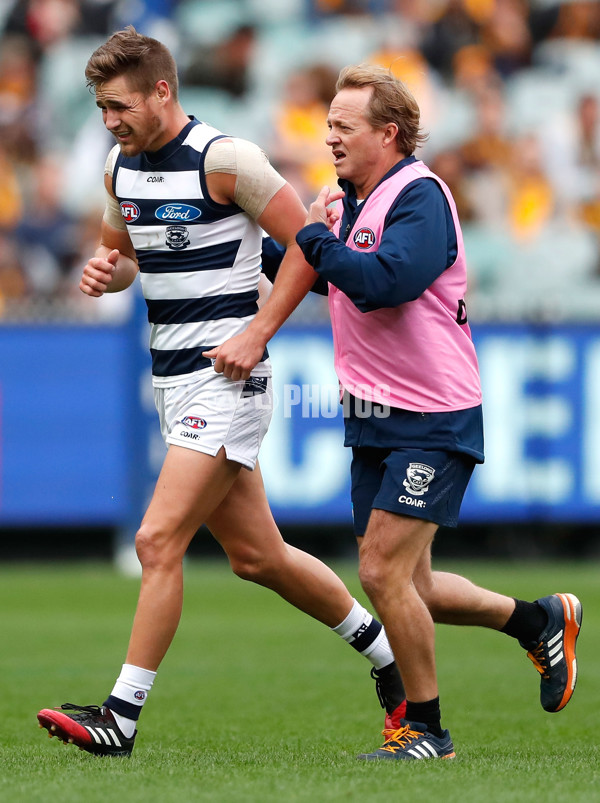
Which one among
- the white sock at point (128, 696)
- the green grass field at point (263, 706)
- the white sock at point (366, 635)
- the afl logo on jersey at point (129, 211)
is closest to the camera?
the green grass field at point (263, 706)

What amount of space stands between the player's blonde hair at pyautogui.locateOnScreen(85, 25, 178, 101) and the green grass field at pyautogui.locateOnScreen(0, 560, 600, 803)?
7.59 ft

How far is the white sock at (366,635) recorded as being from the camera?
5.49 m

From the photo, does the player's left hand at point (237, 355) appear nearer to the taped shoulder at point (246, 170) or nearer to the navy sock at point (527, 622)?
the taped shoulder at point (246, 170)

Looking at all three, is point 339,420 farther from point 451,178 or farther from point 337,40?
point 337,40

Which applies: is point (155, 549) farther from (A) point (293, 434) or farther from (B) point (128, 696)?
(A) point (293, 434)

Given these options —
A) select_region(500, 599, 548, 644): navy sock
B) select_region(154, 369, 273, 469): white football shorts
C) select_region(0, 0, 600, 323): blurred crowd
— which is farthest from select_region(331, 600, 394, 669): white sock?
select_region(0, 0, 600, 323): blurred crowd

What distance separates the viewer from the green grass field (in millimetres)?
4172

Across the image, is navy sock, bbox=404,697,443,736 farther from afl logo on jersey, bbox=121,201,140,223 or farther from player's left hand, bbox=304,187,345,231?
afl logo on jersey, bbox=121,201,140,223

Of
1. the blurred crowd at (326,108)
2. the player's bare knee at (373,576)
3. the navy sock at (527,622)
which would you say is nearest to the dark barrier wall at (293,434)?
the blurred crowd at (326,108)

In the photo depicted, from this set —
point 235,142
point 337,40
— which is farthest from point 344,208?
point 337,40

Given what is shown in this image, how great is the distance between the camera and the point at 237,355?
495cm

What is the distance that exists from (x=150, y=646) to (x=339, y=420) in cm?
713

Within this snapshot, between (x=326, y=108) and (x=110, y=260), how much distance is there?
394 inches

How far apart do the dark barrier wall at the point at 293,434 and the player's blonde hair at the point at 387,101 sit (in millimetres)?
6815
